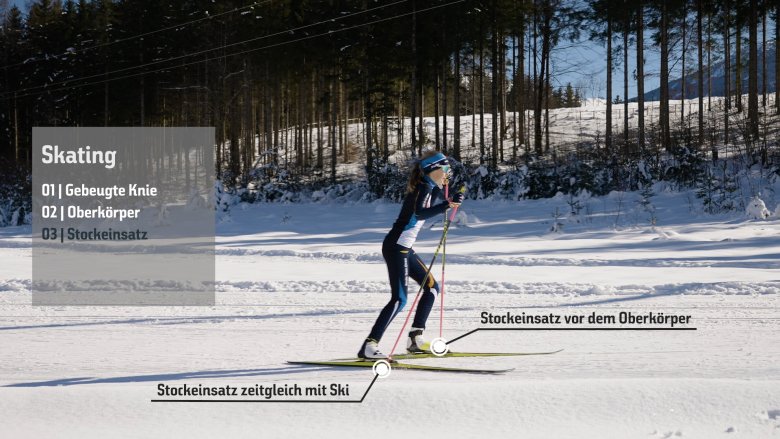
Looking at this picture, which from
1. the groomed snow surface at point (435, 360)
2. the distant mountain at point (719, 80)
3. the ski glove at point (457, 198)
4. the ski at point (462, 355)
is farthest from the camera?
the distant mountain at point (719, 80)

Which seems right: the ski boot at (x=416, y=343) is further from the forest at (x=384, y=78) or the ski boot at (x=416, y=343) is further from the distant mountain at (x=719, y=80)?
the distant mountain at (x=719, y=80)

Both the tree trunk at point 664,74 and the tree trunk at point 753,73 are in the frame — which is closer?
the tree trunk at point 753,73

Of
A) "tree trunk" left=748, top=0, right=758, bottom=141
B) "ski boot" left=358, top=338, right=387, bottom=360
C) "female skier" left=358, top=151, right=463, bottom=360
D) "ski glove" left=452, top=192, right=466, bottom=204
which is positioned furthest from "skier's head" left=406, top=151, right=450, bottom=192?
"tree trunk" left=748, top=0, right=758, bottom=141

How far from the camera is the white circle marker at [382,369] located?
5.25 metres

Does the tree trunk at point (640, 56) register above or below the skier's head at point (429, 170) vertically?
above

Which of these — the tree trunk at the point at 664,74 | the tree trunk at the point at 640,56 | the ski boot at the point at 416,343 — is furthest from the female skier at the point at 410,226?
the tree trunk at the point at 640,56

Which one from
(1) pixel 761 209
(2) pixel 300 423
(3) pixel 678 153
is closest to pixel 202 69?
(3) pixel 678 153

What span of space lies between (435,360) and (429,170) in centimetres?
170

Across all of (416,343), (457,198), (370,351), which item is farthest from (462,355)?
(457,198)

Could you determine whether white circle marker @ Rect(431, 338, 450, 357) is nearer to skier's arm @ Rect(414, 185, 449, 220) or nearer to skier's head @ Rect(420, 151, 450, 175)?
skier's arm @ Rect(414, 185, 449, 220)

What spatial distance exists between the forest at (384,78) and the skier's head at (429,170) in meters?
15.6

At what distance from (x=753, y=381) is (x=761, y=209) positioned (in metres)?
13.5

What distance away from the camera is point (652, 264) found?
11.6m

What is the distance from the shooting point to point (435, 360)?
5.83 metres
